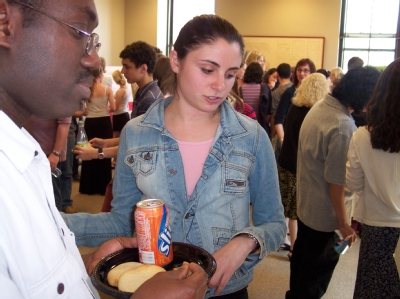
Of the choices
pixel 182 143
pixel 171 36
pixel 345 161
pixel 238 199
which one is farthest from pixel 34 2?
pixel 171 36

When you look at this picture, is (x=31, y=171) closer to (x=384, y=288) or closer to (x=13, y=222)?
(x=13, y=222)

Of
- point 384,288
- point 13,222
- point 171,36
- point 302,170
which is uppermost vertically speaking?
point 171,36

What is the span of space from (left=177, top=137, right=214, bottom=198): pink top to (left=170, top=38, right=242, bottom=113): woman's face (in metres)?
0.12

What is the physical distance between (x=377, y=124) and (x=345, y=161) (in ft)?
1.18

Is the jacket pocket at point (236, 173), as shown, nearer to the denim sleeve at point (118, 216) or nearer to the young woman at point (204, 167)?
the young woman at point (204, 167)

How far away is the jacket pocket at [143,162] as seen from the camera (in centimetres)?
125

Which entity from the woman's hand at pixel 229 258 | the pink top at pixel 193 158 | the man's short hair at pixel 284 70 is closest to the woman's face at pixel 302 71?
the man's short hair at pixel 284 70

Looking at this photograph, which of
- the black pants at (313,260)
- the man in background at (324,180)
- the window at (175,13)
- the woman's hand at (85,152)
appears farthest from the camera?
the window at (175,13)

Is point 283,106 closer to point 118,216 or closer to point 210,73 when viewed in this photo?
point 210,73

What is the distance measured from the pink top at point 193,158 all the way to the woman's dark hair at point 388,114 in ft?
3.14

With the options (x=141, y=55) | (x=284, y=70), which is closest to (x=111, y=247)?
(x=141, y=55)

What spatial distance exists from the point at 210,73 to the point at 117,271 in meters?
0.67

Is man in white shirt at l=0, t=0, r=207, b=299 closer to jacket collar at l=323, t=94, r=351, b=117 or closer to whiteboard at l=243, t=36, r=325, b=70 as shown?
jacket collar at l=323, t=94, r=351, b=117

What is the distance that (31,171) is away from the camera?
0.72 meters
